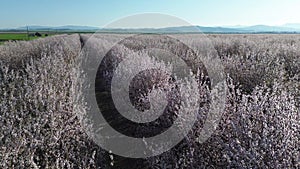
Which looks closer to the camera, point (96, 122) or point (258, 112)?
point (258, 112)

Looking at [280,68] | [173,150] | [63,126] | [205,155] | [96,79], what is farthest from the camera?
[96,79]

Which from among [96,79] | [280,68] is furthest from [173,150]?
[96,79]

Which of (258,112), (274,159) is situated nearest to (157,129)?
(258,112)

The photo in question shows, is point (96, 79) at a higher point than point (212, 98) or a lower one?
lower

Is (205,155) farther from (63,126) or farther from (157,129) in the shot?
(63,126)

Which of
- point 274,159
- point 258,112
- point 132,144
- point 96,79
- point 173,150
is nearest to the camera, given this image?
point 274,159

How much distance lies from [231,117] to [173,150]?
77cm

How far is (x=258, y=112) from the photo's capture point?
10.2 feet

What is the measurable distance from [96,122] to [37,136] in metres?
2.46

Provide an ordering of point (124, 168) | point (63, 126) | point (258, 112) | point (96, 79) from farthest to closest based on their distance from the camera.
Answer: point (96, 79)
point (124, 168)
point (63, 126)
point (258, 112)

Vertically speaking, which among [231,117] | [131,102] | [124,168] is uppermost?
[231,117]

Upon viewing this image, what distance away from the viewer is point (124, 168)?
4.26m

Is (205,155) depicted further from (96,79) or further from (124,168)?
(96,79)

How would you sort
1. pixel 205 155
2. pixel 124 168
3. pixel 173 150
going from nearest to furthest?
pixel 205 155, pixel 173 150, pixel 124 168
